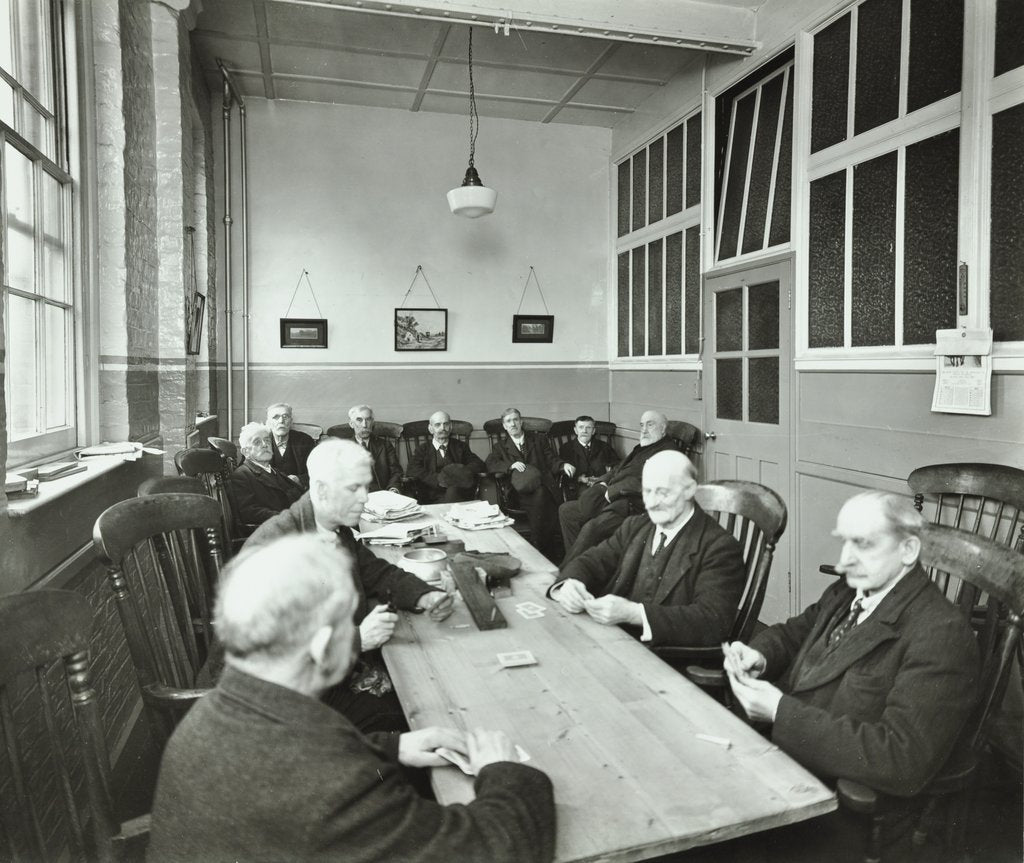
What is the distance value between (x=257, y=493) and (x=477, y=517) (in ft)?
5.05

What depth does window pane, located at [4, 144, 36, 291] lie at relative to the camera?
2.73 metres

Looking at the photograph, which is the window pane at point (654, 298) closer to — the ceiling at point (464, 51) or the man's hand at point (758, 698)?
the ceiling at point (464, 51)

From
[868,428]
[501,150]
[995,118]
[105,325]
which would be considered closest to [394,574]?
[105,325]

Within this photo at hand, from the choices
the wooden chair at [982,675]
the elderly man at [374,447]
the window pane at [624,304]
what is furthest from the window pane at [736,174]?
the wooden chair at [982,675]

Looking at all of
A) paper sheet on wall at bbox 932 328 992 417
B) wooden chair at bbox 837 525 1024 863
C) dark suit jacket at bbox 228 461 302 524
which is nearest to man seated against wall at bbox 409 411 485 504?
dark suit jacket at bbox 228 461 302 524

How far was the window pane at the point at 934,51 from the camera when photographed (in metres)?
3.38

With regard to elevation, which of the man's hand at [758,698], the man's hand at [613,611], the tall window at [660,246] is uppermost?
the tall window at [660,246]

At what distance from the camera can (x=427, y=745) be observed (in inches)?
55.8

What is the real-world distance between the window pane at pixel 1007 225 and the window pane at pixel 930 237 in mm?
226

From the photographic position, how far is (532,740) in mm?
1479

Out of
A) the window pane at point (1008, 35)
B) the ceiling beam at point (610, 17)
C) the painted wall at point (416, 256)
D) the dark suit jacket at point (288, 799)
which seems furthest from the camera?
the painted wall at point (416, 256)

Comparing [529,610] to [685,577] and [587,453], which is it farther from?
[587,453]

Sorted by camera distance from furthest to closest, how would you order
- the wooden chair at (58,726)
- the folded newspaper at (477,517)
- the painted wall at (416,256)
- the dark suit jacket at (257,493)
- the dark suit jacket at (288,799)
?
1. the painted wall at (416,256)
2. the dark suit jacket at (257,493)
3. the folded newspaper at (477,517)
4. the wooden chair at (58,726)
5. the dark suit jacket at (288,799)

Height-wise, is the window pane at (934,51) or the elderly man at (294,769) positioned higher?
the window pane at (934,51)
